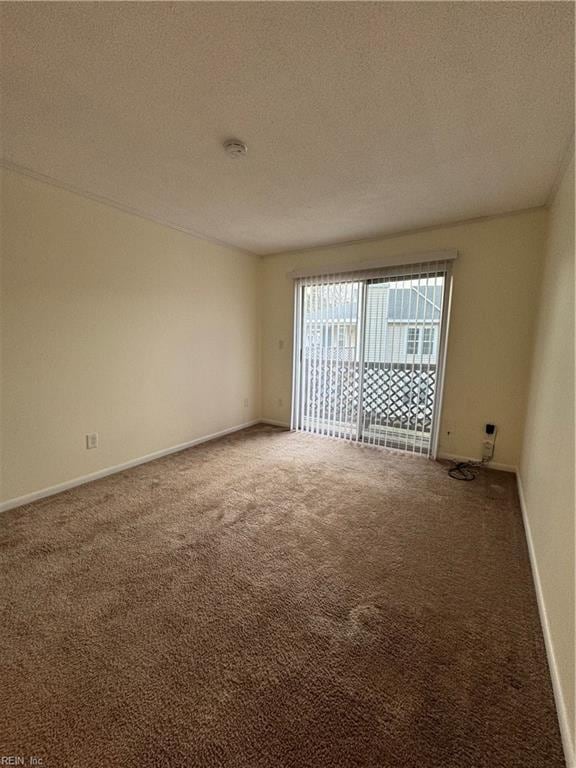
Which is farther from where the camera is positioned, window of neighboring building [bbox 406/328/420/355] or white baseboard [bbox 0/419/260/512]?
window of neighboring building [bbox 406/328/420/355]

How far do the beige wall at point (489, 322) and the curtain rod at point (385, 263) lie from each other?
101 mm

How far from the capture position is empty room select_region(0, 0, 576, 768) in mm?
1062

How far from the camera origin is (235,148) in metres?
1.81

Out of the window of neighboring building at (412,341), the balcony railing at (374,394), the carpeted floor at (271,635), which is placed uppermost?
the window of neighboring building at (412,341)

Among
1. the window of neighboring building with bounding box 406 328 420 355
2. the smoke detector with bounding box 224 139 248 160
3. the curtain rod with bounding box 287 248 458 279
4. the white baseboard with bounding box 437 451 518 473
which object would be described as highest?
the smoke detector with bounding box 224 139 248 160

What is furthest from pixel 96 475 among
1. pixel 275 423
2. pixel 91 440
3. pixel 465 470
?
pixel 465 470

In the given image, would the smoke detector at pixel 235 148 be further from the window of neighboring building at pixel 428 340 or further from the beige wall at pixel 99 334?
the window of neighboring building at pixel 428 340

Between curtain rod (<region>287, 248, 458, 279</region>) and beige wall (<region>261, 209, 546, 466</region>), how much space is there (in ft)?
0.33

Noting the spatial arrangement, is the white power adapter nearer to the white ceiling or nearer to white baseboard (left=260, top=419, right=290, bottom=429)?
the white ceiling

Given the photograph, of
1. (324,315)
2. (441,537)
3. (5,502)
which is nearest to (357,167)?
(324,315)

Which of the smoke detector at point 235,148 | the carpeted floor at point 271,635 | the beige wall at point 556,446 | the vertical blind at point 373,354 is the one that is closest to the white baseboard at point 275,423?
the vertical blind at point 373,354

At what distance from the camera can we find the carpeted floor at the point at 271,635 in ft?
3.15

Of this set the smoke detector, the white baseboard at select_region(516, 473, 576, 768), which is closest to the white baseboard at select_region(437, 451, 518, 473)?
the white baseboard at select_region(516, 473, 576, 768)

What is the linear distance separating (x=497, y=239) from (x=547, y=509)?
7.79ft
